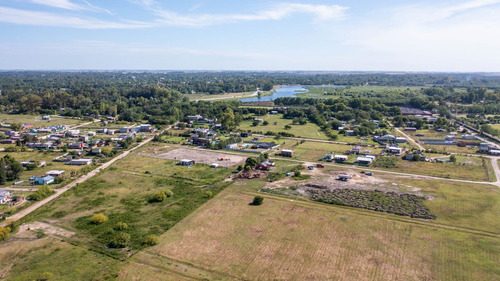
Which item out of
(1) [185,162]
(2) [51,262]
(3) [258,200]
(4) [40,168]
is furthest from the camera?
(1) [185,162]

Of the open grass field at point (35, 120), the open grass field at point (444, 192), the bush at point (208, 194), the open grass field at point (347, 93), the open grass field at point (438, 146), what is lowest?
the open grass field at point (438, 146)

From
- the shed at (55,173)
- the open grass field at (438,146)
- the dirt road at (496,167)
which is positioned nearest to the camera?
the dirt road at (496,167)

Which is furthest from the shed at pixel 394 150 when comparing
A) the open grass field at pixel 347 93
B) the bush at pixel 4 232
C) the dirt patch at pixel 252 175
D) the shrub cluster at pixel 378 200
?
the open grass field at pixel 347 93

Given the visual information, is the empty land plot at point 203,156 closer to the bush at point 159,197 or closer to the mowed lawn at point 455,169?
the bush at point 159,197

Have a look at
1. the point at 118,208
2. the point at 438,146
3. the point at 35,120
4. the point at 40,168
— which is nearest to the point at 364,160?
the point at 438,146

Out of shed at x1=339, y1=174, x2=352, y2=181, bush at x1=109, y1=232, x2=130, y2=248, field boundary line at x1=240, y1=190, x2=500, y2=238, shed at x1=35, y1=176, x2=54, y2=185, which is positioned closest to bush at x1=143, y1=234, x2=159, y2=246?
bush at x1=109, y1=232, x2=130, y2=248

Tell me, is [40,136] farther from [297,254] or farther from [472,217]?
[472,217]

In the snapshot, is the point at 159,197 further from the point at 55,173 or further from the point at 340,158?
the point at 340,158
